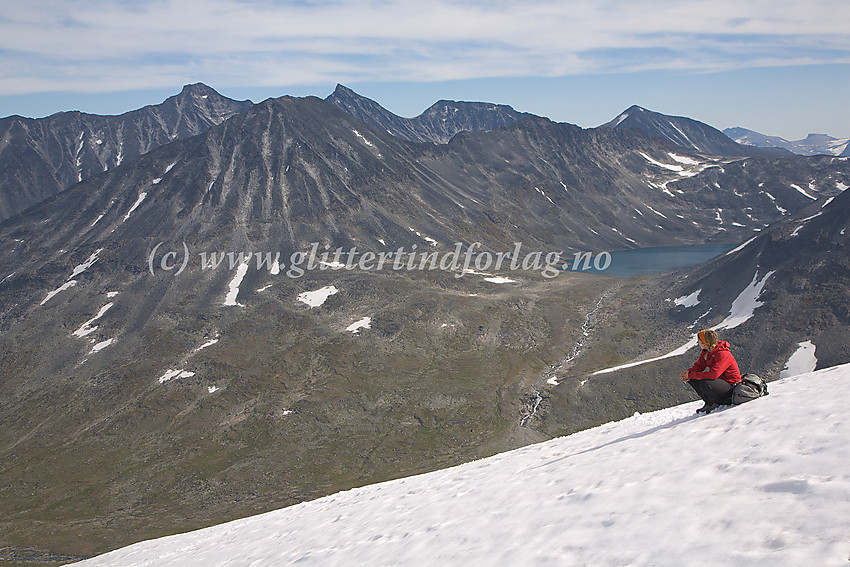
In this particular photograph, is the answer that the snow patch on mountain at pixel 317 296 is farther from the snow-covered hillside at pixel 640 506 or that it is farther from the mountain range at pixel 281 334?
the snow-covered hillside at pixel 640 506

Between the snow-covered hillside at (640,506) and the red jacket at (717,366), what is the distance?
3.09ft

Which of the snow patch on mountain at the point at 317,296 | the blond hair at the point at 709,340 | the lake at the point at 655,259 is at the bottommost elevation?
the lake at the point at 655,259

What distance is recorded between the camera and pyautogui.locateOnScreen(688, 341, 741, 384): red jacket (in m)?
13.2

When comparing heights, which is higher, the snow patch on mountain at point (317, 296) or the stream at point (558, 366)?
the snow patch on mountain at point (317, 296)

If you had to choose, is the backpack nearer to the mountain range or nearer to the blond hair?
the blond hair

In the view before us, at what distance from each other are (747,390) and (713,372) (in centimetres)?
135

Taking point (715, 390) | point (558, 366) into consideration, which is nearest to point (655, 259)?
point (558, 366)

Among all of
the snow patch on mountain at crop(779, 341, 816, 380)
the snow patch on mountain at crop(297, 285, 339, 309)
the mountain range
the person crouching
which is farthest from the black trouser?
the snow patch on mountain at crop(297, 285, 339, 309)

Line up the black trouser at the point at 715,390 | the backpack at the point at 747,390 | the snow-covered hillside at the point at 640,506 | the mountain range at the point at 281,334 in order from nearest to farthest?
the snow-covered hillside at the point at 640,506 < the backpack at the point at 747,390 < the black trouser at the point at 715,390 < the mountain range at the point at 281,334

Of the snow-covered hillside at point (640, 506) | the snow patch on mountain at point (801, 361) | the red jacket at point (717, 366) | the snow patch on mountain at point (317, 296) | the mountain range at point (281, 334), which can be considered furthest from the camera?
the snow patch on mountain at point (317, 296)

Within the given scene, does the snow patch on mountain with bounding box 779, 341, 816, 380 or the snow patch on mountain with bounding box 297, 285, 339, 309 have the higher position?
the snow patch on mountain with bounding box 297, 285, 339, 309

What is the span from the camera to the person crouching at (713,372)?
13.3 m

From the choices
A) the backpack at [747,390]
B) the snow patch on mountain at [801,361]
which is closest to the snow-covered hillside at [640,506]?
the backpack at [747,390]

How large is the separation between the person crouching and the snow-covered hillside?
679 mm
